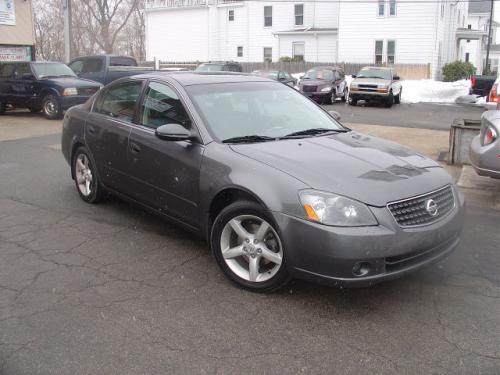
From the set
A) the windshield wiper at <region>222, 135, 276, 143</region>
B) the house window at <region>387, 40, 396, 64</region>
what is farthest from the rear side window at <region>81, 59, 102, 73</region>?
the house window at <region>387, 40, 396, 64</region>

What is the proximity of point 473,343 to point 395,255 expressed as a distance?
70 cm

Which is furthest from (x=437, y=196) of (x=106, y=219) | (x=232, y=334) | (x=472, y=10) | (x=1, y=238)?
(x=472, y=10)

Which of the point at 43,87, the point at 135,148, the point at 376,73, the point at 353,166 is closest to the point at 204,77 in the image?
the point at 135,148

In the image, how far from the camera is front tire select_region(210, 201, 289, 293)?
12.1 ft

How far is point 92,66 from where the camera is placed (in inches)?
723

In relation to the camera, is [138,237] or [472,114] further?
[472,114]

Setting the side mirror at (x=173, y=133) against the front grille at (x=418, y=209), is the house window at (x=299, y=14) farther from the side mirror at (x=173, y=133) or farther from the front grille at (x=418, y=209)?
the front grille at (x=418, y=209)

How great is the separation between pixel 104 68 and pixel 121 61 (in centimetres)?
94

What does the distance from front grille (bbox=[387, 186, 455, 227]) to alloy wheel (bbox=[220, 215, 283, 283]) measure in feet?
2.74

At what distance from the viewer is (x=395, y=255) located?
135 inches

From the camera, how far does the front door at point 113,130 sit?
17.1 feet

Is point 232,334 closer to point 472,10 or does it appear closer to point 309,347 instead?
point 309,347

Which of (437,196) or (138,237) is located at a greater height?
(437,196)

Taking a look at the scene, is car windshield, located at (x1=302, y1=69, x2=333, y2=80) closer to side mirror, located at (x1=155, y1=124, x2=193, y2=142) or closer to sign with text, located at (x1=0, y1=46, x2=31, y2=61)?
sign with text, located at (x1=0, y1=46, x2=31, y2=61)
